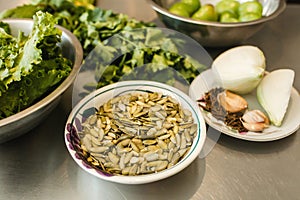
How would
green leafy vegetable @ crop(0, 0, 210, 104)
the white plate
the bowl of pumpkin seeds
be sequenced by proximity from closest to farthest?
the bowl of pumpkin seeds
the white plate
green leafy vegetable @ crop(0, 0, 210, 104)

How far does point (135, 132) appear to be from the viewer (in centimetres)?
72

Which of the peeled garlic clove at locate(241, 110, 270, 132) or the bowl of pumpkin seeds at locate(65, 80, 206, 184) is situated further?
the peeled garlic clove at locate(241, 110, 270, 132)

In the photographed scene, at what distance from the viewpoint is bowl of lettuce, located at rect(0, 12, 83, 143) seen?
678mm

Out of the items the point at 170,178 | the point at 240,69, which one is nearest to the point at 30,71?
the point at 170,178

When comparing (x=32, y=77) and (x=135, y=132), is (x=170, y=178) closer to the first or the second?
(x=135, y=132)

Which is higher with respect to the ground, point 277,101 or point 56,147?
point 277,101

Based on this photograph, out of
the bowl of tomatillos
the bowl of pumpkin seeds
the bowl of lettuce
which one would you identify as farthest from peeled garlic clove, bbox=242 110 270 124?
the bowl of lettuce

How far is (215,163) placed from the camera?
Result: 0.76m

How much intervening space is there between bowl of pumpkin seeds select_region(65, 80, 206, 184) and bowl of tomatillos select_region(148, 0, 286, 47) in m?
0.23

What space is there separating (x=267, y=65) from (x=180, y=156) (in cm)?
46

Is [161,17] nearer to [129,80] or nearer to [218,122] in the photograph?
[129,80]

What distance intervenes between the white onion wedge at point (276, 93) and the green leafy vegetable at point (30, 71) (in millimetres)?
423

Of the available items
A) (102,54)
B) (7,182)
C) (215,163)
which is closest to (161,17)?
(102,54)

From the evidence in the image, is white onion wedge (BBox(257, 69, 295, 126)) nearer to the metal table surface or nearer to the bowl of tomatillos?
the metal table surface
